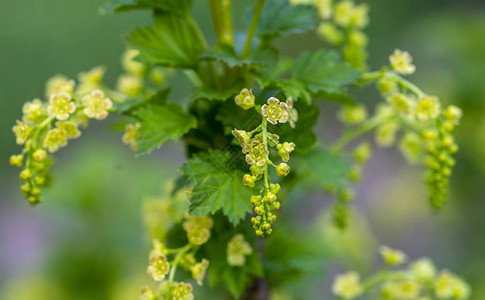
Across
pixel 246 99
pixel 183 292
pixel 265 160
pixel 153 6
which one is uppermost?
pixel 153 6

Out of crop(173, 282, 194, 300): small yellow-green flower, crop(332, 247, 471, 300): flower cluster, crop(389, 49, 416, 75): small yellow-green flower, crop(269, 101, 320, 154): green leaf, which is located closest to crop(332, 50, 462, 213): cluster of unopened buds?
crop(389, 49, 416, 75): small yellow-green flower

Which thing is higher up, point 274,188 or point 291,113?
point 291,113

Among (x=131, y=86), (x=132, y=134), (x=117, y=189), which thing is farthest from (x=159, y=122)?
(x=117, y=189)

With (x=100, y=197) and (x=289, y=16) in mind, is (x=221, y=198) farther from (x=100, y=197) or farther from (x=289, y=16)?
(x=100, y=197)

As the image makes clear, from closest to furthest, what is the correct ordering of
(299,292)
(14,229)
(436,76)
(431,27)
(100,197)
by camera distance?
(299,292), (100,197), (436,76), (431,27), (14,229)

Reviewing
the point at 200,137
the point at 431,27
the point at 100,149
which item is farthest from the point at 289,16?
the point at 431,27

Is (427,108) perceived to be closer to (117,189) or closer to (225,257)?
(225,257)

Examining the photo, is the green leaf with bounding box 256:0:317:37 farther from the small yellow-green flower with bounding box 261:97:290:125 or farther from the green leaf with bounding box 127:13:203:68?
the small yellow-green flower with bounding box 261:97:290:125
